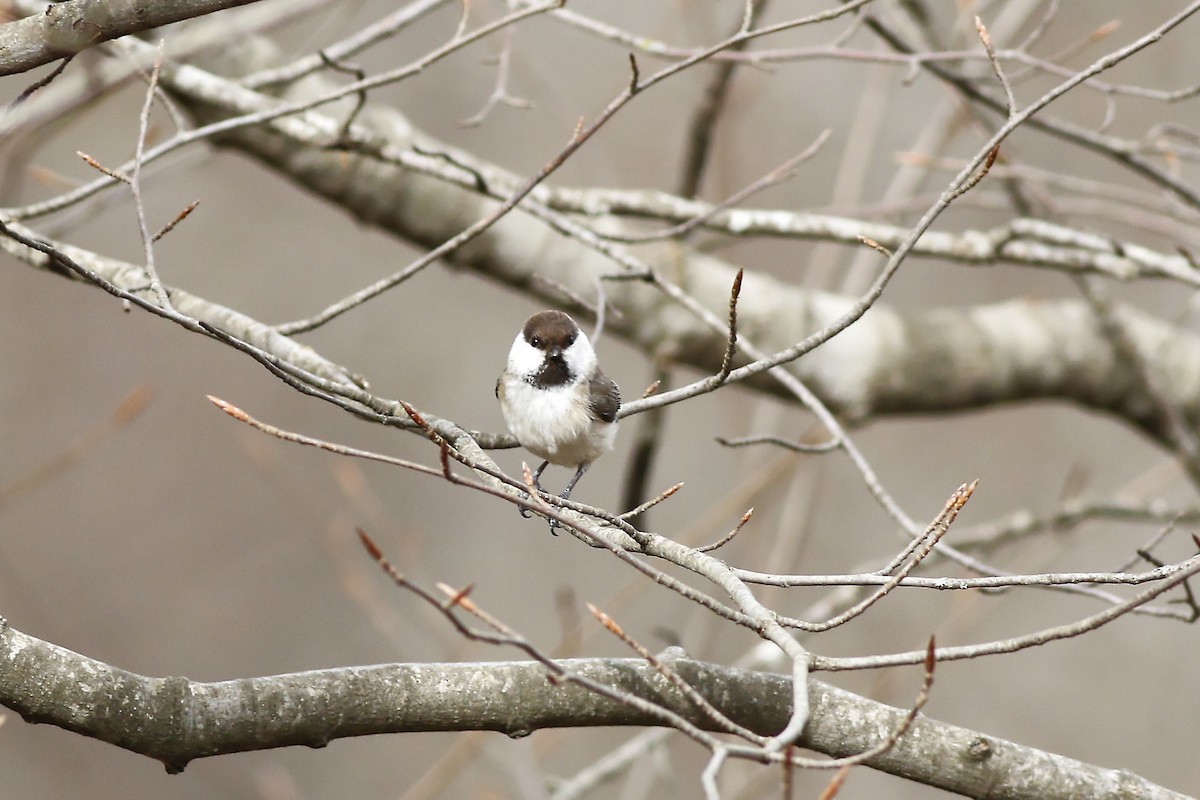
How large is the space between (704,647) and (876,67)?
2282 mm

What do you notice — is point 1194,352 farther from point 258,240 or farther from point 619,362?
point 258,240

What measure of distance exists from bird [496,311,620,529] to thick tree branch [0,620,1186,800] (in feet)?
2.10

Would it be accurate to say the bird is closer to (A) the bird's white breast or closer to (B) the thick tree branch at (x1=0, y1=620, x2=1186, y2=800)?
(A) the bird's white breast

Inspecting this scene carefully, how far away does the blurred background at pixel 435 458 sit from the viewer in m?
5.22

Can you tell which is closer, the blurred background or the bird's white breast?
the bird's white breast

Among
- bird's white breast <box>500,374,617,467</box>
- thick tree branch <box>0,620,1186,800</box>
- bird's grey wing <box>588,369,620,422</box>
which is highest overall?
bird's grey wing <box>588,369,620,422</box>

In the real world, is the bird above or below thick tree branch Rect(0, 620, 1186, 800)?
above

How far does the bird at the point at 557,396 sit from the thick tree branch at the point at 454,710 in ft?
2.10

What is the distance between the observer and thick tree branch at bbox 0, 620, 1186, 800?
61.6 inches

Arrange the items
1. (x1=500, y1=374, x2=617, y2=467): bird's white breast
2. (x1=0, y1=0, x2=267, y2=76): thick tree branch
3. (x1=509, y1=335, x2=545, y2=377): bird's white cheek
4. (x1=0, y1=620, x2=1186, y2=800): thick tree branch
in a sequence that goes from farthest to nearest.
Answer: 1. (x1=509, y1=335, x2=545, y2=377): bird's white cheek
2. (x1=500, y1=374, x2=617, y2=467): bird's white breast
3. (x1=0, y1=620, x2=1186, y2=800): thick tree branch
4. (x1=0, y1=0, x2=267, y2=76): thick tree branch

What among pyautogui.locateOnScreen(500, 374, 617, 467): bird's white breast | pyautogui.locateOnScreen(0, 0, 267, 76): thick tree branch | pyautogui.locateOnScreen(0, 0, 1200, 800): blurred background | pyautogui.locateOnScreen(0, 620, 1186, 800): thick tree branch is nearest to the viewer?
pyautogui.locateOnScreen(0, 0, 267, 76): thick tree branch

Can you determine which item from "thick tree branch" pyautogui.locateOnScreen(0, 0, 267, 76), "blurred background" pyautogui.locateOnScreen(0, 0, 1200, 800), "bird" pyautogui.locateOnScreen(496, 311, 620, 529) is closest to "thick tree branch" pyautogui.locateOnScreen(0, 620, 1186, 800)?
"bird" pyautogui.locateOnScreen(496, 311, 620, 529)

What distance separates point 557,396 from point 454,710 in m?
0.86

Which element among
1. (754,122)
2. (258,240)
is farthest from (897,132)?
(258,240)
